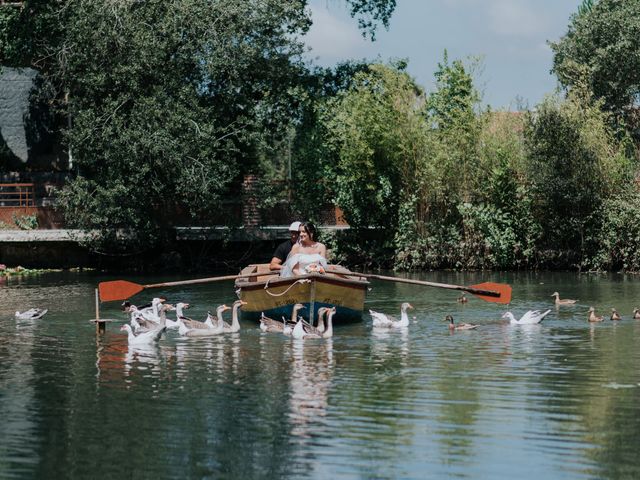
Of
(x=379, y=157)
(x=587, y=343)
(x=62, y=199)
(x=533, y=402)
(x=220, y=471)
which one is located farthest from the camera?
(x=379, y=157)

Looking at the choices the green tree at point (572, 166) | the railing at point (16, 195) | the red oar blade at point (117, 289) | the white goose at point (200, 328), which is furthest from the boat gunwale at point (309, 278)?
the railing at point (16, 195)

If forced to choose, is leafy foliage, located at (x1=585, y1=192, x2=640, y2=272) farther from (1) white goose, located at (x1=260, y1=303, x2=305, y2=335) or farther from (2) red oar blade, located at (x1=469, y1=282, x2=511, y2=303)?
(1) white goose, located at (x1=260, y1=303, x2=305, y2=335)

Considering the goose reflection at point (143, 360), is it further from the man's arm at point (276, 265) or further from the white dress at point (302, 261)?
the man's arm at point (276, 265)

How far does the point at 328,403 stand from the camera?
51.9 feet

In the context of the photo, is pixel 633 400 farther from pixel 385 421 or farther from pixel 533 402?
pixel 385 421

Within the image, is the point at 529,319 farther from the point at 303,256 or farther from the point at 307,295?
the point at 303,256

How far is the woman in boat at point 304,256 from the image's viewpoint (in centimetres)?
2542

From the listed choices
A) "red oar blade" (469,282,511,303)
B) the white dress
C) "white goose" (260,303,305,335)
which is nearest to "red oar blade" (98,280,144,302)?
the white dress

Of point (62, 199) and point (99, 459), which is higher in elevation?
point (62, 199)

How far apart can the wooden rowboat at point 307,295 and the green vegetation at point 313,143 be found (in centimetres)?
1416

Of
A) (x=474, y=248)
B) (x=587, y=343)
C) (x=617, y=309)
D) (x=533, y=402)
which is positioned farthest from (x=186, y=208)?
(x=533, y=402)

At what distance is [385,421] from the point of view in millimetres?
14617

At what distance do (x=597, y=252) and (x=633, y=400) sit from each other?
89.0 ft

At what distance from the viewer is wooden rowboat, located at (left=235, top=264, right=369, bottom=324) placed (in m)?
24.5
